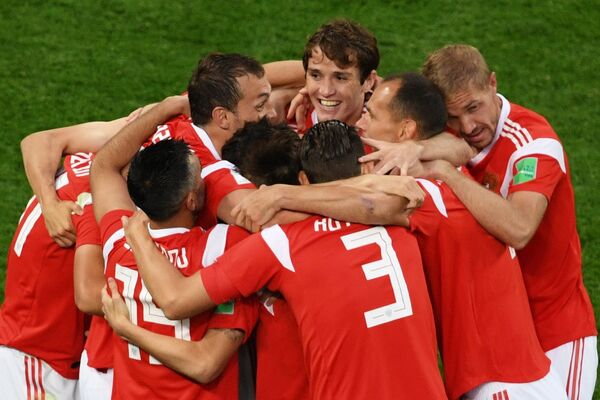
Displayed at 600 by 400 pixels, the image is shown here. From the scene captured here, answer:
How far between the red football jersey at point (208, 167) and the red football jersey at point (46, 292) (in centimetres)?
50

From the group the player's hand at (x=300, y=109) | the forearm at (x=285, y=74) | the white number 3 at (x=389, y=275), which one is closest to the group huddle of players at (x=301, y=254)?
the white number 3 at (x=389, y=275)

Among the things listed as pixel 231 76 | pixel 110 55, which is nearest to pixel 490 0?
pixel 110 55

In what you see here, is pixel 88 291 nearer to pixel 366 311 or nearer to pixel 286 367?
pixel 286 367

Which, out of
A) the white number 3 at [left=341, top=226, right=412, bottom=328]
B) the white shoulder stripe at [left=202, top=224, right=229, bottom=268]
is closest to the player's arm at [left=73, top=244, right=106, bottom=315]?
the white shoulder stripe at [left=202, top=224, right=229, bottom=268]

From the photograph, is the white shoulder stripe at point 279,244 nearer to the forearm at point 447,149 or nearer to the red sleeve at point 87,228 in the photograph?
the forearm at point 447,149

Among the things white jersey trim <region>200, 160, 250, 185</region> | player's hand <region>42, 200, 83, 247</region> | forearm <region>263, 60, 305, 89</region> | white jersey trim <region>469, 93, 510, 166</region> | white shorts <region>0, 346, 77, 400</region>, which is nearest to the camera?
white jersey trim <region>200, 160, 250, 185</region>

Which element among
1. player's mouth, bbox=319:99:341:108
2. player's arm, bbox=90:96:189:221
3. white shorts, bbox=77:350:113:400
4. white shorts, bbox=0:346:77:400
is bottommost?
white shorts, bbox=0:346:77:400

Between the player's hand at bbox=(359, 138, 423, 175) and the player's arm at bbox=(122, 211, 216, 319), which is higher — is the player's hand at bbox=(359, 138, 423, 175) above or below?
above

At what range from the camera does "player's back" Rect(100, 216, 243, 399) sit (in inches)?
186

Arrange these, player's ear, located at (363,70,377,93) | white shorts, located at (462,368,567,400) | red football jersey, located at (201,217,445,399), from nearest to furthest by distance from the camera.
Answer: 1. red football jersey, located at (201,217,445,399)
2. white shorts, located at (462,368,567,400)
3. player's ear, located at (363,70,377,93)

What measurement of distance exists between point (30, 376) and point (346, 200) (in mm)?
2176

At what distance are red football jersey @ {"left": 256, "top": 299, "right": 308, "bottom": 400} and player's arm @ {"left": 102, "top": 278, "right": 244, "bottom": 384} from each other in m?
0.15

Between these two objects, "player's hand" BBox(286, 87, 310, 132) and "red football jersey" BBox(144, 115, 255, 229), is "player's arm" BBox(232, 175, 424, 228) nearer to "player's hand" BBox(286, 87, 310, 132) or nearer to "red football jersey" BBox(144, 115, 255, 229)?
"red football jersey" BBox(144, 115, 255, 229)

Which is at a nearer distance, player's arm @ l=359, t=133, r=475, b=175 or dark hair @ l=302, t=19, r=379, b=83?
player's arm @ l=359, t=133, r=475, b=175
